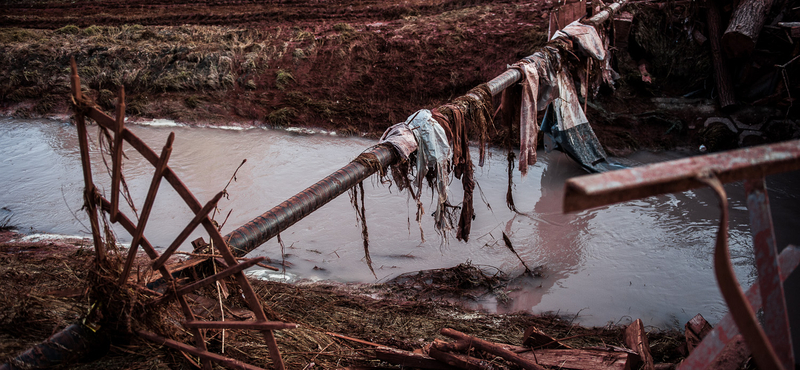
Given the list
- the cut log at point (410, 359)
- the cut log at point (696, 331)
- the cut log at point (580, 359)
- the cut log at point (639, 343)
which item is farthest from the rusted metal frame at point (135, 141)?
the cut log at point (696, 331)

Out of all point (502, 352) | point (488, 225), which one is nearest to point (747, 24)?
point (488, 225)

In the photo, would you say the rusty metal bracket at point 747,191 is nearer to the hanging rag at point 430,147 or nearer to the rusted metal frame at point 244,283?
the rusted metal frame at point 244,283

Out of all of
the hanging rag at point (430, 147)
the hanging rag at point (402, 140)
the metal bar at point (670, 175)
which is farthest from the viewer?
the hanging rag at point (430, 147)

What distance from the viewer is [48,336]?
203 centimetres

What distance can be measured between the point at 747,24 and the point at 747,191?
7.50 meters

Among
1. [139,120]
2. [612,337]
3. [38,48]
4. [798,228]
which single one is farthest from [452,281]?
[38,48]

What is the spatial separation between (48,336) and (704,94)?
940 centimetres

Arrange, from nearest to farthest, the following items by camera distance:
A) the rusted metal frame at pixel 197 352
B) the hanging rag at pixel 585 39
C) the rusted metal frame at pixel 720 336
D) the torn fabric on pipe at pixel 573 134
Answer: the rusted metal frame at pixel 720 336
the rusted metal frame at pixel 197 352
the hanging rag at pixel 585 39
the torn fabric on pipe at pixel 573 134

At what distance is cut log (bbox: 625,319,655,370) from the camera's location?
258 cm

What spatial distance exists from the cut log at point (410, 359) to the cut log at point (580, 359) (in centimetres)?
52

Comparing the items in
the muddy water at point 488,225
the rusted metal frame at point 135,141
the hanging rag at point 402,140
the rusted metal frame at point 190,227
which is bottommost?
the muddy water at point 488,225

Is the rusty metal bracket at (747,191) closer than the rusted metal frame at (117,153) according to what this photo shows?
Yes

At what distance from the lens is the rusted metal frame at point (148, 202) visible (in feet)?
5.14

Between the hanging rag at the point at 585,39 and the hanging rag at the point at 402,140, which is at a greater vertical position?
the hanging rag at the point at 585,39
